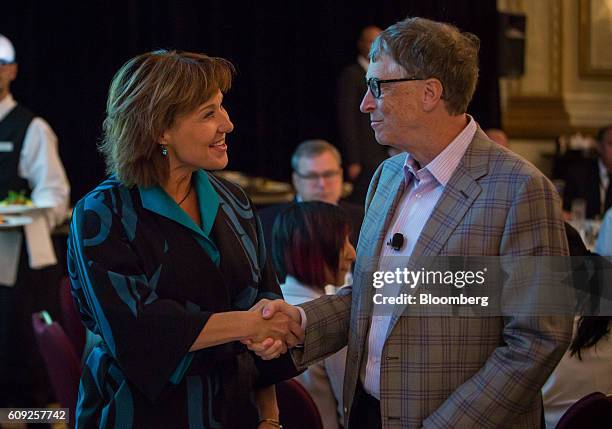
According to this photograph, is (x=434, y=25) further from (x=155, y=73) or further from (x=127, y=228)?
(x=127, y=228)

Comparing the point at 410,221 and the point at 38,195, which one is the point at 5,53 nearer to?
the point at 38,195

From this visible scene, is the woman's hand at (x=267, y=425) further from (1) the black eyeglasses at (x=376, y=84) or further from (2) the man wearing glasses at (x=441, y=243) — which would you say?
(1) the black eyeglasses at (x=376, y=84)

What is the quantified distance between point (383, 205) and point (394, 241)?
0.41 feet

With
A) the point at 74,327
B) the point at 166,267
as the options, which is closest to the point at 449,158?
the point at 166,267

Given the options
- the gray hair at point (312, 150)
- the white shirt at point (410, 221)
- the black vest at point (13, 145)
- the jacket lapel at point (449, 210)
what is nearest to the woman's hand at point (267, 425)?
the white shirt at point (410, 221)

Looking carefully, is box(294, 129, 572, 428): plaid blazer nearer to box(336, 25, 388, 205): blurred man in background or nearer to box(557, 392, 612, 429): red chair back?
box(557, 392, 612, 429): red chair back

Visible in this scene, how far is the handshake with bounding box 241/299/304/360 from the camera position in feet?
6.76

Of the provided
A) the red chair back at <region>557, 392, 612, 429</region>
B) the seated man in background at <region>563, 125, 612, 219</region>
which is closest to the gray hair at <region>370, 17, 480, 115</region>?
the red chair back at <region>557, 392, 612, 429</region>

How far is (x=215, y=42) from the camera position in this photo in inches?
296

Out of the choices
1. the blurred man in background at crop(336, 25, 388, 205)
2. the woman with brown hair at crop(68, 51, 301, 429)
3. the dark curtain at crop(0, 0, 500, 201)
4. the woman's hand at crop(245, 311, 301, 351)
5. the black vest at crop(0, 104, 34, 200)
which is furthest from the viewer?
the dark curtain at crop(0, 0, 500, 201)

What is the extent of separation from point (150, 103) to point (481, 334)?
812mm

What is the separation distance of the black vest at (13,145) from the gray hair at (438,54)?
3.28 meters

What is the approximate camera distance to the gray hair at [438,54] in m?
1.96

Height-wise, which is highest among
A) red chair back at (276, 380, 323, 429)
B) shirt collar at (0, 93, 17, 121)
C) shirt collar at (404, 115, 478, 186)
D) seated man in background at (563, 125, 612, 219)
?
shirt collar at (404, 115, 478, 186)
